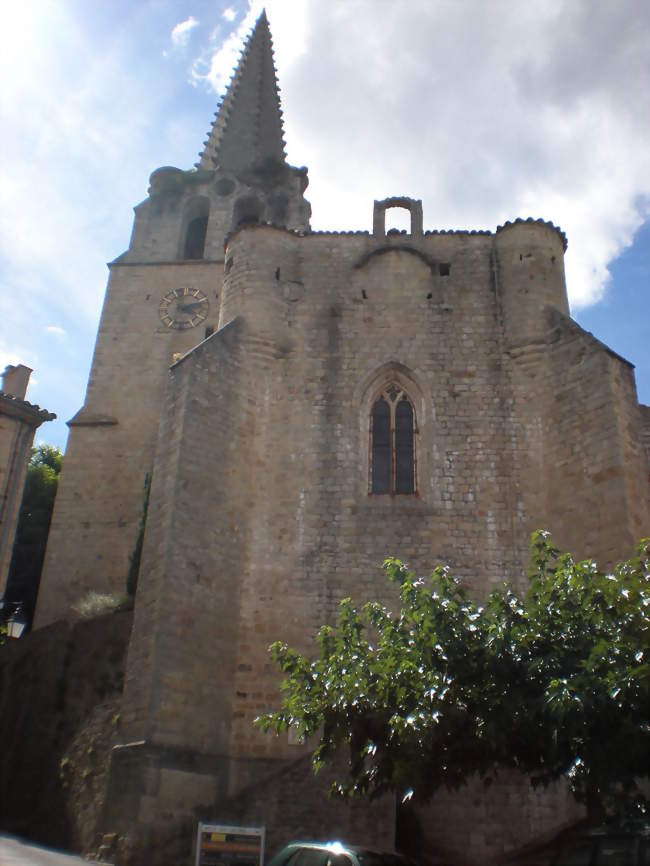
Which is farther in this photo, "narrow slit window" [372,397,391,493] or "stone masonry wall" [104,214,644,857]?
"narrow slit window" [372,397,391,493]

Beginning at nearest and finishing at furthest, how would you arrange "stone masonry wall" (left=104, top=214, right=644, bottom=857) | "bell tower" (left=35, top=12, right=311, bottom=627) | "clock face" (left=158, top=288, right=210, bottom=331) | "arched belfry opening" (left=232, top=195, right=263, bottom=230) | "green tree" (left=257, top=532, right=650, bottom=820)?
"green tree" (left=257, top=532, right=650, bottom=820), "stone masonry wall" (left=104, top=214, right=644, bottom=857), "bell tower" (left=35, top=12, right=311, bottom=627), "clock face" (left=158, top=288, right=210, bottom=331), "arched belfry opening" (left=232, top=195, right=263, bottom=230)

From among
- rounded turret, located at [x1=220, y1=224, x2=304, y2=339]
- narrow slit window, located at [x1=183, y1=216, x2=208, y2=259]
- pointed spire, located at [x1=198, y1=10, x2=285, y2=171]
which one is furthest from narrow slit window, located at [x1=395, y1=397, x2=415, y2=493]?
pointed spire, located at [x1=198, y1=10, x2=285, y2=171]

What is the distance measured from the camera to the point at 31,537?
80.9 ft

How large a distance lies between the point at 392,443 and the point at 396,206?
5.21 metres

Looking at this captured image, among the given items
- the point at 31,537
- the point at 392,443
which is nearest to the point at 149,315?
the point at 31,537

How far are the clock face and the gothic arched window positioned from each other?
32.9 feet

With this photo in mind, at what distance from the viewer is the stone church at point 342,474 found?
1110cm

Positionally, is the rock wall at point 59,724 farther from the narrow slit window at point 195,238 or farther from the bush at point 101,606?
the narrow slit window at point 195,238

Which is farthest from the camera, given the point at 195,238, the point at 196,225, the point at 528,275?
the point at 196,225

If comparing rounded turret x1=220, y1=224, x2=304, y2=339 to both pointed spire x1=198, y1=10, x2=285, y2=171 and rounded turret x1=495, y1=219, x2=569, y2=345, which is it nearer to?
rounded turret x1=495, y1=219, x2=569, y2=345

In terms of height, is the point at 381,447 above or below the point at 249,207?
below

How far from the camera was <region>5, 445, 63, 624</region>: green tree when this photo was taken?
23781mm

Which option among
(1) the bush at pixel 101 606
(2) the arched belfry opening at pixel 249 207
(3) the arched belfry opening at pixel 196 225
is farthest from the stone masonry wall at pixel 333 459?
(2) the arched belfry opening at pixel 249 207

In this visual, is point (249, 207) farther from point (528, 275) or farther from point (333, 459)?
point (333, 459)
